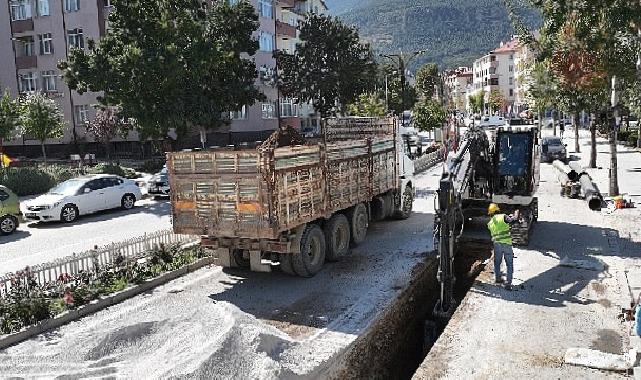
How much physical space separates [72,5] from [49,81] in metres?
6.23

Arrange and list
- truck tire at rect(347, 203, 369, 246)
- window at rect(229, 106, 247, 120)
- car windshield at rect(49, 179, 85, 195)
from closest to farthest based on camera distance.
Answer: truck tire at rect(347, 203, 369, 246) → car windshield at rect(49, 179, 85, 195) → window at rect(229, 106, 247, 120)

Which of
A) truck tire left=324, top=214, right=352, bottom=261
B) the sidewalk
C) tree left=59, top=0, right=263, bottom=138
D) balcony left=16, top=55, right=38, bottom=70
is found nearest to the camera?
the sidewalk

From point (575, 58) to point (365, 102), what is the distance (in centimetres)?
2629

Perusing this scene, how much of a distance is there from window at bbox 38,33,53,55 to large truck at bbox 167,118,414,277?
35.2 m

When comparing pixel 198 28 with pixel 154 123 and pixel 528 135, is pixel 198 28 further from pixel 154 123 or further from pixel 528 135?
pixel 528 135

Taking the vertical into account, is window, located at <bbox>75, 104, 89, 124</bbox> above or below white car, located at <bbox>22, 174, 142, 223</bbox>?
above

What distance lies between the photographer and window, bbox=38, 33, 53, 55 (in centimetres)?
4206

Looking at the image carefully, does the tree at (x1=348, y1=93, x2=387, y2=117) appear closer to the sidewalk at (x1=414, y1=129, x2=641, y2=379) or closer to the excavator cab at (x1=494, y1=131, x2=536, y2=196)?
the excavator cab at (x1=494, y1=131, x2=536, y2=196)

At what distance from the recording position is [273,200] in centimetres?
1064

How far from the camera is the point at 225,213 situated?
11.1 metres

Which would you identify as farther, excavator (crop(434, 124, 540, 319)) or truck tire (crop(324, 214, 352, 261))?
excavator (crop(434, 124, 540, 319))

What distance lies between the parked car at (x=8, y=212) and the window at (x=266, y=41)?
32.2 meters

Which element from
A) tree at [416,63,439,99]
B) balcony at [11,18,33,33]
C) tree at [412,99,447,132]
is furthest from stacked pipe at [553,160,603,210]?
tree at [416,63,439,99]

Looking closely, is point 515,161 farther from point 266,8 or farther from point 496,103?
point 496,103
